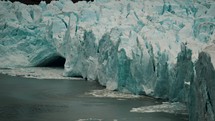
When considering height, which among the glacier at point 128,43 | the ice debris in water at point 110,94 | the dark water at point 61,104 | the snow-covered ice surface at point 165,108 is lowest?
the dark water at point 61,104

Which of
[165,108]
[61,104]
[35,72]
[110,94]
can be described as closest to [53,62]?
[35,72]

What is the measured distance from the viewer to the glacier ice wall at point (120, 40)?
38.7 feet

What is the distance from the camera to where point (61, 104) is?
36.1 ft

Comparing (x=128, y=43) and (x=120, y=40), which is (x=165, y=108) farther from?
(x=120, y=40)

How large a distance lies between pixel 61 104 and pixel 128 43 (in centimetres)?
330

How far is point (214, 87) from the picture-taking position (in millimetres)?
6316

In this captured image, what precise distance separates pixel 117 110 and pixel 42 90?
3.52m

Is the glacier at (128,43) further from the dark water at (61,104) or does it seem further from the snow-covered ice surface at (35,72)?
the dark water at (61,104)

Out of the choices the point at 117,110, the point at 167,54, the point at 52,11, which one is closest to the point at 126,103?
the point at 117,110

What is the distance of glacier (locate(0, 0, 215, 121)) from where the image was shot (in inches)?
414

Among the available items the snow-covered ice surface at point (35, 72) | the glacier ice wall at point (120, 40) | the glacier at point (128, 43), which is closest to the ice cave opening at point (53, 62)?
the glacier at point (128, 43)

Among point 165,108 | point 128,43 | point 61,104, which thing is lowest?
point 61,104

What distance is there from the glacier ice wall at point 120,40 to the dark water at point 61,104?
2.66 ft

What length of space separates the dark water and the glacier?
0.88 meters
